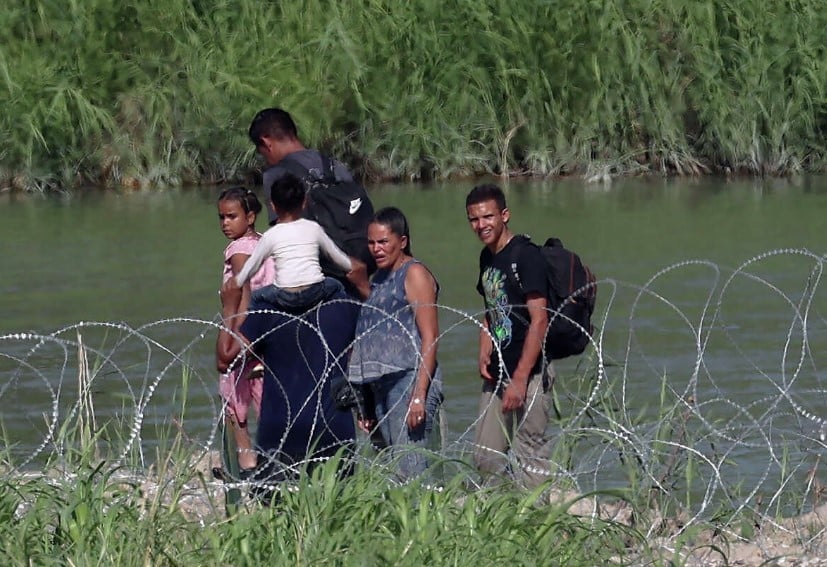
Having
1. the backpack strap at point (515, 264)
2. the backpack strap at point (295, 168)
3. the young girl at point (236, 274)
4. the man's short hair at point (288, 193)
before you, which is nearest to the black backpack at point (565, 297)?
the backpack strap at point (515, 264)

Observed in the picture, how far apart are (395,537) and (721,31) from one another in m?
15.2

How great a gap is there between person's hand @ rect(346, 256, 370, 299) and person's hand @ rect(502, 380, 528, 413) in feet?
2.37

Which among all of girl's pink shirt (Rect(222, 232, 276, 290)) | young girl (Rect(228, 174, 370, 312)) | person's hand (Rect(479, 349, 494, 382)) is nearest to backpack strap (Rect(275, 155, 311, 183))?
girl's pink shirt (Rect(222, 232, 276, 290))

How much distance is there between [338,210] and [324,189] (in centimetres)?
10

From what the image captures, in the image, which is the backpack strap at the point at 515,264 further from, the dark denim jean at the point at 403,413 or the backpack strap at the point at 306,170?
the backpack strap at the point at 306,170

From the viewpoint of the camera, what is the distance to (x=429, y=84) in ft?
63.8

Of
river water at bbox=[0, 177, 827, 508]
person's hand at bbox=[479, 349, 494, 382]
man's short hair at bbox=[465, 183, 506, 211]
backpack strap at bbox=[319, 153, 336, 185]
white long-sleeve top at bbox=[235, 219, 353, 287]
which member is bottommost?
river water at bbox=[0, 177, 827, 508]

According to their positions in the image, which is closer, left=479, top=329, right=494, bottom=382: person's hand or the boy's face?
the boy's face

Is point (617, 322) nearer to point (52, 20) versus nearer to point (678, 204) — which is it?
point (678, 204)

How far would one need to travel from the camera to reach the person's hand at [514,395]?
630cm

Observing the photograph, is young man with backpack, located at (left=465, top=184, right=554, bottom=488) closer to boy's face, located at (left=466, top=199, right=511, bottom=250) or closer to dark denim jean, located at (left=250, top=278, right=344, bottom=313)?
boy's face, located at (left=466, top=199, right=511, bottom=250)

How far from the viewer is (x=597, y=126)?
1933 cm

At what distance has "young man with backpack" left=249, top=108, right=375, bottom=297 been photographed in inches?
267

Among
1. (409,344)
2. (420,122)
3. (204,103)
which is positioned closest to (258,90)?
(204,103)
